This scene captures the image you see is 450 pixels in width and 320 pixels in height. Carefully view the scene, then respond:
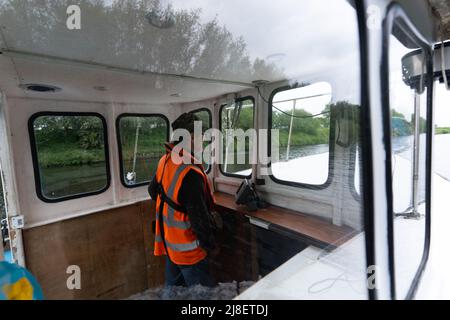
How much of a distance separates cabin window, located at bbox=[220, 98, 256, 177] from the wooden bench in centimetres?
35

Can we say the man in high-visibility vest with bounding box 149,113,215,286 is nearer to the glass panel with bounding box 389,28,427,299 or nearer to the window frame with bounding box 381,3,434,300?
the window frame with bounding box 381,3,434,300

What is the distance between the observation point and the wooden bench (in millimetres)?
1373

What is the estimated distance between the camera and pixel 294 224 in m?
1.72

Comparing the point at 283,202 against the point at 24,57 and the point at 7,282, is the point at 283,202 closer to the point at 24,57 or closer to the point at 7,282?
the point at 7,282

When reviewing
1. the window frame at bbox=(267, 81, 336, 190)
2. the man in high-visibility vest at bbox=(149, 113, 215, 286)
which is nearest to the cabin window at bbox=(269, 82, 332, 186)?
the window frame at bbox=(267, 81, 336, 190)

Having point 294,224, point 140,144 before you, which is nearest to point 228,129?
point 140,144

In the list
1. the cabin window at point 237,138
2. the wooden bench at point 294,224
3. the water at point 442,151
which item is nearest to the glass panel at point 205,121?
the cabin window at point 237,138

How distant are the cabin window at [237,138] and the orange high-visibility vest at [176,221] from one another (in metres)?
0.85

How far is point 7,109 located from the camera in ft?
4.76

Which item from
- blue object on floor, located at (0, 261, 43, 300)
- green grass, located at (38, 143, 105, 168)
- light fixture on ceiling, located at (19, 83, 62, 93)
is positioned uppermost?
light fixture on ceiling, located at (19, 83, 62, 93)

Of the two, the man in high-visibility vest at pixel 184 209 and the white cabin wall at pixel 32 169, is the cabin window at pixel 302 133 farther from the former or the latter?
the white cabin wall at pixel 32 169
